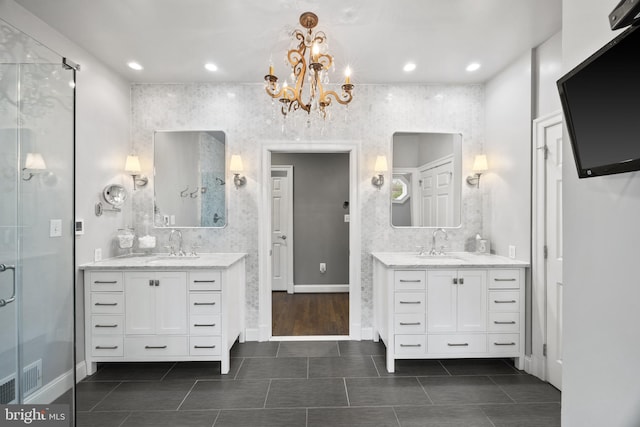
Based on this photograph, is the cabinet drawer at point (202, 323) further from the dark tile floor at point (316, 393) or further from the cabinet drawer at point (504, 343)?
the cabinet drawer at point (504, 343)

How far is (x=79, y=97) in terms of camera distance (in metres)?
2.70

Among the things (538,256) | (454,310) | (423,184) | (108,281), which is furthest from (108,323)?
(538,256)

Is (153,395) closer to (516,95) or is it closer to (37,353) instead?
(37,353)

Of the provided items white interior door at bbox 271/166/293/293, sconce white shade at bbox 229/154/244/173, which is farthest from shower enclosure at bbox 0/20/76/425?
white interior door at bbox 271/166/293/293

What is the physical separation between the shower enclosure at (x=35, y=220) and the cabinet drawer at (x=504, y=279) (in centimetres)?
305

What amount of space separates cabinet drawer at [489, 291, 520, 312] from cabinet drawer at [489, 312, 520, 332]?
0.16ft

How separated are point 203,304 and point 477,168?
115 inches

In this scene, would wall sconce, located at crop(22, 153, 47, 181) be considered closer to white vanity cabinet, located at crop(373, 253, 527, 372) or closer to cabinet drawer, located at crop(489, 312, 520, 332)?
white vanity cabinet, located at crop(373, 253, 527, 372)

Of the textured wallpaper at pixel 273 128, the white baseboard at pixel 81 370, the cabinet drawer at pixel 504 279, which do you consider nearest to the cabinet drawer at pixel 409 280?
the cabinet drawer at pixel 504 279

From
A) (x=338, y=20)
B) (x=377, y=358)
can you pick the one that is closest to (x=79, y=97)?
(x=338, y=20)

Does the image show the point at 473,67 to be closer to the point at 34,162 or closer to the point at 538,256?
the point at 538,256

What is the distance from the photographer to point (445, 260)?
298 cm

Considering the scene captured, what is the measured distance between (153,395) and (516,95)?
3876 mm

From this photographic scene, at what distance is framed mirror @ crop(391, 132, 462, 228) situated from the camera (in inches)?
136
